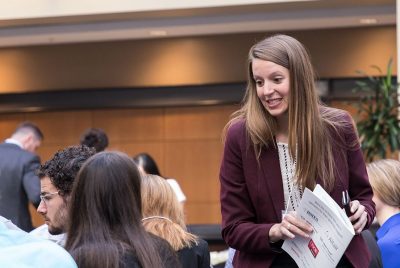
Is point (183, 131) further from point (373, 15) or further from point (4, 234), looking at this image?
point (4, 234)

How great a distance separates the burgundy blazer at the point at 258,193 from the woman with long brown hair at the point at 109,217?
1.06 ft

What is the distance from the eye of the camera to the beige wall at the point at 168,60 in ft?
40.3

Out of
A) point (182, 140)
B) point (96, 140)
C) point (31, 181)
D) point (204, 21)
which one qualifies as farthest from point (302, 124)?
point (182, 140)

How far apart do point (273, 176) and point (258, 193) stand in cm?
8

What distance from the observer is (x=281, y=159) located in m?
3.26

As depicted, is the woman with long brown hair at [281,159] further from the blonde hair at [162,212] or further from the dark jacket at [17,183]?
the dark jacket at [17,183]

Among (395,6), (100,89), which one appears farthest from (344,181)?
(100,89)

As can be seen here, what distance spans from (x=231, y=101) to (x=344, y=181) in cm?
965

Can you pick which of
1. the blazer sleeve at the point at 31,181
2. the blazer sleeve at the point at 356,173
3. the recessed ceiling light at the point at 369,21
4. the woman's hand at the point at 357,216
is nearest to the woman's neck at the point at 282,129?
the blazer sleeve at the point at 356,173

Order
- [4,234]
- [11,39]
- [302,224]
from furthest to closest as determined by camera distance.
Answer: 1. [11,39]
2. [302,224]
3. [4,234]

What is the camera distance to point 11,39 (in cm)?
1233

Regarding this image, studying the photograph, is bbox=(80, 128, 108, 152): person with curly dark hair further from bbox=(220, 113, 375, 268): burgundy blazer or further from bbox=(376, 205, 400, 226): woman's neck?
bbox=(220, 113, 375, 268): burgundy blazer

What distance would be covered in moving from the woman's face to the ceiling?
276 inches

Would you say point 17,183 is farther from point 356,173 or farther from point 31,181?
point 356,173
